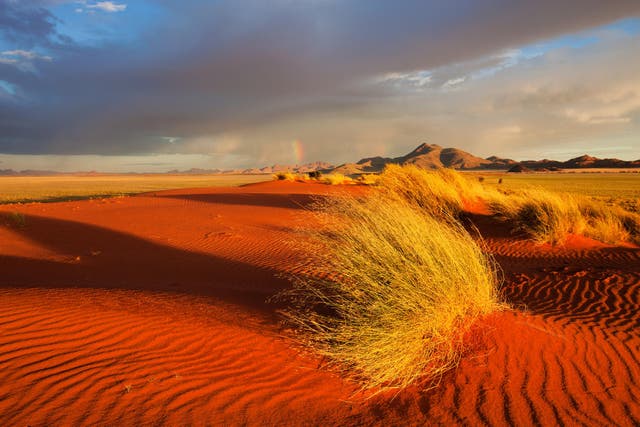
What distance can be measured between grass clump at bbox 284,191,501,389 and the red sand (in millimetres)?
242

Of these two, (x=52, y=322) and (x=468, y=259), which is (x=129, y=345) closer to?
(x=52, y=322)

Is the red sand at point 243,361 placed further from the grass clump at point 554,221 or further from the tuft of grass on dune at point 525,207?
the tuft of grass on dune at point 525,207

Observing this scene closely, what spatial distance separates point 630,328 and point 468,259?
2.86m

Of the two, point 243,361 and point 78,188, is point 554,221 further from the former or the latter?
point 78,188

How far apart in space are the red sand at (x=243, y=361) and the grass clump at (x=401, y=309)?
242mm

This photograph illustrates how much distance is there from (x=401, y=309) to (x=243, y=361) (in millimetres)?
1776

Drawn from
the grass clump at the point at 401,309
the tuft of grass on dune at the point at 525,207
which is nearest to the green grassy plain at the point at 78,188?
the tuft of grass on dune at the point at 525,207

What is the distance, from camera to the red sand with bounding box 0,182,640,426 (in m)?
3.51

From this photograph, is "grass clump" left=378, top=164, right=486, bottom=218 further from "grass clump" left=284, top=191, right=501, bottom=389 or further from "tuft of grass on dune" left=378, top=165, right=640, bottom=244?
"grass clump" left=284, top=191, right=501, bottom=389

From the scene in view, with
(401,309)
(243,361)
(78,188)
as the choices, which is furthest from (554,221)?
(78,188)

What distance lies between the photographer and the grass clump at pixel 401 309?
415 centimetres

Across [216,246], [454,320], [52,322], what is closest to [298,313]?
[454,320]

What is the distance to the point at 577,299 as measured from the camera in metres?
7.28

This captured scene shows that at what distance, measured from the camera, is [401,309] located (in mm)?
4426
